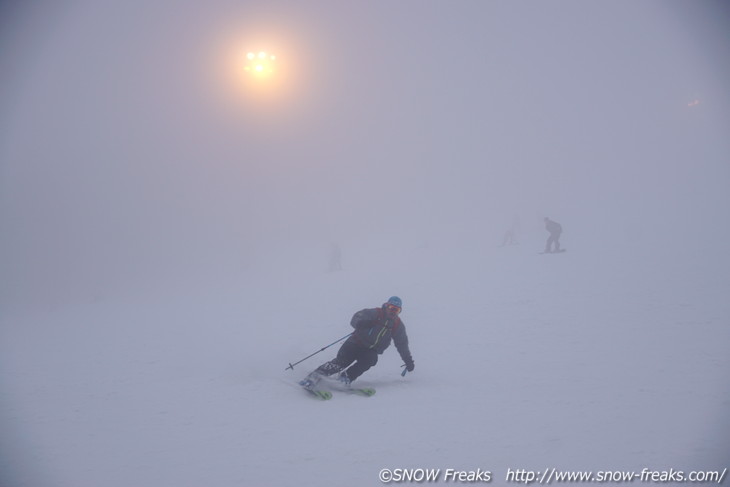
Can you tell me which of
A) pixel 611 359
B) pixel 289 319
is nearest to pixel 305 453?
pixel 611 359

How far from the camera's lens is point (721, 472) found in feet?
13.2

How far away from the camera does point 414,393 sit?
265 inches

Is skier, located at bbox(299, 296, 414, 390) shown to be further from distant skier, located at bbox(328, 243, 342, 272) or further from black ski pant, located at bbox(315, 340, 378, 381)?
distant skier, located at bbox(328, 243, 342, 272)

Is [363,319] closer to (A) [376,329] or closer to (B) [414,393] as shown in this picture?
(A) [376,329]

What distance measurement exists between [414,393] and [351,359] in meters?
1.36

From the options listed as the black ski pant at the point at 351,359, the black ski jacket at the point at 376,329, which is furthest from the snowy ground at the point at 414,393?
the black ski jacket at the point at 376,329

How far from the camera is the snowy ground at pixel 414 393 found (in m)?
4.43

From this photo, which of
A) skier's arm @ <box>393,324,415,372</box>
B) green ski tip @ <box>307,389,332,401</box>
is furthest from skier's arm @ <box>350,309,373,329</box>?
green ski tip @ <box>307,389,332,401</box>

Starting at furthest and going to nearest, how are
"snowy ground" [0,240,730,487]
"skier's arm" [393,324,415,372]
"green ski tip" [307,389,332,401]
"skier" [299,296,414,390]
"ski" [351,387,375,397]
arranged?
"skier's arm" [393,324,415,372] < "skier" [299,296,414,390] < "ski" [351,387,375,397] < "green ski tip" [307,389,332,401] < "snowy ground" [0,240,730,487]

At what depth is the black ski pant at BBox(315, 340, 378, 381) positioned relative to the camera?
278 inches

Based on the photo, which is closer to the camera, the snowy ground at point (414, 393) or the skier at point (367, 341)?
the snowy ground at point (414, 393)

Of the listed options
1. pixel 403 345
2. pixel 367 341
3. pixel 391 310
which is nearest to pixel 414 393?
pixel 403 345

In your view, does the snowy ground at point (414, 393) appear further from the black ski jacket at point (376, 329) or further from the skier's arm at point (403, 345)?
the black ski jacket at point (376, 329)

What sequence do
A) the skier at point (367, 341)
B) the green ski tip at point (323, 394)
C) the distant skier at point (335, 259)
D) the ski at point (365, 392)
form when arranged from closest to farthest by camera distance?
the green ski tip at point (323, 394)
the ski at point (365, 392)
the skier at point (367, 341)
the distant skier at point (335, 259)
